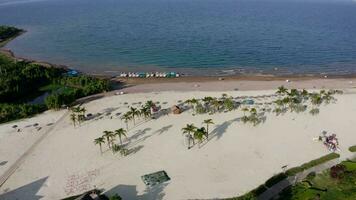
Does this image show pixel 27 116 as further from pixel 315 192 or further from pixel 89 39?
pixel 89 39

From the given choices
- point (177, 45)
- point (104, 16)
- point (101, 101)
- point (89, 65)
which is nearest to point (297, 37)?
point (177, 45)

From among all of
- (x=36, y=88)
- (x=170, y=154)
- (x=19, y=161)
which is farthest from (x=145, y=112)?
(x=36, y=88)

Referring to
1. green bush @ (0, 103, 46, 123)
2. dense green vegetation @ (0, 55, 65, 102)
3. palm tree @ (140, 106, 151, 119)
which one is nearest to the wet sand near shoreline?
palm tree @ (140, 106, 151, 119)

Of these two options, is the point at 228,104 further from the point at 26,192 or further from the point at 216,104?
the point at 26,192

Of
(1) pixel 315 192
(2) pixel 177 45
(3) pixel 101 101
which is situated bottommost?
(1) pixel 315 192

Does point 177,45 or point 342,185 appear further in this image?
point 177,45

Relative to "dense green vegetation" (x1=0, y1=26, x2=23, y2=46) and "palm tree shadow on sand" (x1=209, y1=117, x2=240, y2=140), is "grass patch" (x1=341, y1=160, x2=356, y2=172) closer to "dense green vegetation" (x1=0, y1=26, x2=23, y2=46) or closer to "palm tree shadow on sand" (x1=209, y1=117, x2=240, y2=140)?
"palm tree shadow on sand" (x1=209, y1=117, x2=240, y2=140)

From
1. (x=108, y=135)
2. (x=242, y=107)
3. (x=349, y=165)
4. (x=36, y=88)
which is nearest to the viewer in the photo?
Result: (x=349, y=165)
